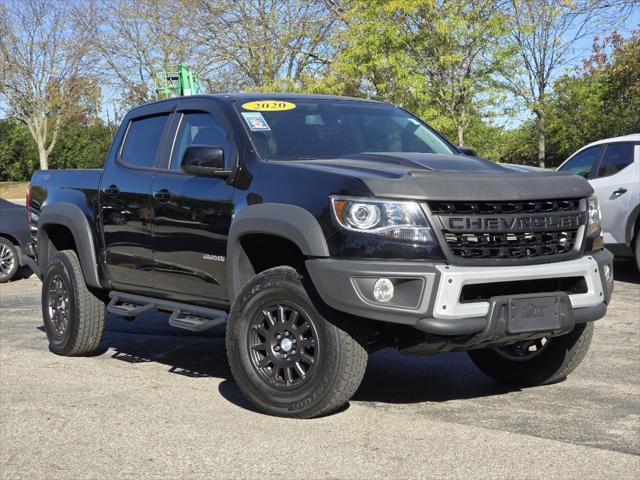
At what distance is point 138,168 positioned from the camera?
21.8 ft

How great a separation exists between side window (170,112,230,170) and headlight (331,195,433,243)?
4.20 feet

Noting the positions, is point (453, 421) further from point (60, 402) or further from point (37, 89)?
point (37, 89)

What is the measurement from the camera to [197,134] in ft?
20.7

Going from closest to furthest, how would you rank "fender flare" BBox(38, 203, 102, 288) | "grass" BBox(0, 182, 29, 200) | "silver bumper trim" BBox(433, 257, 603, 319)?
"silver bumper trim" BBox(433, 257, 603, 319) < "fender flare" BBox(38, 203, 102, 288) < "grass" BBox(0, 182, 29, 200)

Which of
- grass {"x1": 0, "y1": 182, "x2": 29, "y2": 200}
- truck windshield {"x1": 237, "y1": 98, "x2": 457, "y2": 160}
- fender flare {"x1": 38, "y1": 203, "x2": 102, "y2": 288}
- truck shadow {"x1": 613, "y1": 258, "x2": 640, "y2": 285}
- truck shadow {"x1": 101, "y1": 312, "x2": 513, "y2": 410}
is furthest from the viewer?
grass {"x1": 0, "y1": 182, "x2": 29, "y2": 200}

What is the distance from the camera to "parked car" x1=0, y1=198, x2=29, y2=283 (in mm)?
13508

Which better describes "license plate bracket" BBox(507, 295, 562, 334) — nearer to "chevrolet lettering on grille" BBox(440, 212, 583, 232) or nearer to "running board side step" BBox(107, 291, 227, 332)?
"chevrolet lettering on grille" BBox(440, 212, 583, 232)

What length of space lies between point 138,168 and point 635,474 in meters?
3.96

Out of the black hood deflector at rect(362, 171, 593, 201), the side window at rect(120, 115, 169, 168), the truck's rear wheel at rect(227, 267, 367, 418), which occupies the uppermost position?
the side window at rect(120, 115, 169, 168)

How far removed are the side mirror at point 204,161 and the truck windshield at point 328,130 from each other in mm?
255

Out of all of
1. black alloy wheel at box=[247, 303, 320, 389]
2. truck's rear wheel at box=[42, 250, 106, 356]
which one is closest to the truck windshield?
black alloy wheel at box=[247, 303, 320, 389]

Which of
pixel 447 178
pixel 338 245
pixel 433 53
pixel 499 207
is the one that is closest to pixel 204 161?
pixel 338 245

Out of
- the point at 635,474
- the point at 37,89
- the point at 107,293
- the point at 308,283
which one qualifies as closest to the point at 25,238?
the point at 107,293

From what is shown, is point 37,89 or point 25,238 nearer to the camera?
point 25,238
